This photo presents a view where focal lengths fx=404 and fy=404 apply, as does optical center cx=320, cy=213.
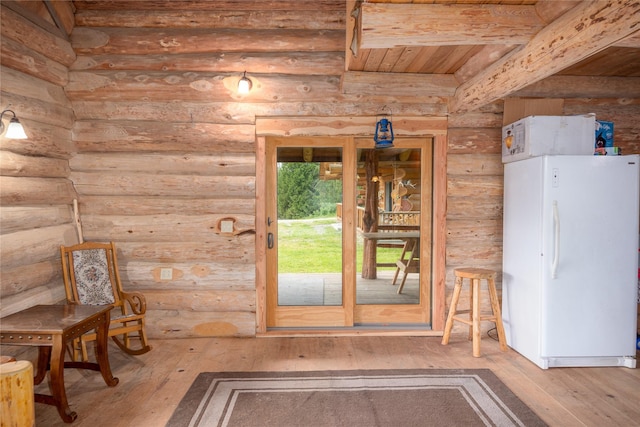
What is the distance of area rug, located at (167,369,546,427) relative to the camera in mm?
2609

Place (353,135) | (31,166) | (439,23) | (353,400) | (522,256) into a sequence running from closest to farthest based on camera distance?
(439,23) < (353,400) < (31,166) < (522,256) < (353,135)

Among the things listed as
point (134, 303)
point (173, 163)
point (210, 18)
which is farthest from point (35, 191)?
point (210, 18)

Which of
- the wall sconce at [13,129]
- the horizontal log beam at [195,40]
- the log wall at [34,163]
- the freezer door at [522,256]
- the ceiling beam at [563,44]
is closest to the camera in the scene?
the ceiling beam at [563,44]

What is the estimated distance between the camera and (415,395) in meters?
2.93

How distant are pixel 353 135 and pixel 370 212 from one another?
2.77 feet

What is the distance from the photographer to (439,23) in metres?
2.67

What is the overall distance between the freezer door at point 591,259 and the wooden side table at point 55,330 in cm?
353

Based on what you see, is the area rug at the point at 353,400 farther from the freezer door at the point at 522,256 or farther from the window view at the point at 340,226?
the window view at the point at 340,226

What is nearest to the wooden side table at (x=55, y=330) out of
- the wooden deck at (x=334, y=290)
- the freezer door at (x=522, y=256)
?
the wooden deck at (x=334, y=290)

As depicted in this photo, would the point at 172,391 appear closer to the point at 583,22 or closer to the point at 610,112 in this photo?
the point at 583,22

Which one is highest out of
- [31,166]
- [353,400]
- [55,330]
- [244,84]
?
[244,84]

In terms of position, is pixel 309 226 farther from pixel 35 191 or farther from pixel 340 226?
pixel 35 191

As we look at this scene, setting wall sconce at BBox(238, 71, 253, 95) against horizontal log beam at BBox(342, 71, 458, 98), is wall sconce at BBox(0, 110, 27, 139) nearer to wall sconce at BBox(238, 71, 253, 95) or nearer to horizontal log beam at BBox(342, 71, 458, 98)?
wall sconce at BBox(238, 71, 253, 95)

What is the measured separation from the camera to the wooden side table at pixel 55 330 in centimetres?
251
